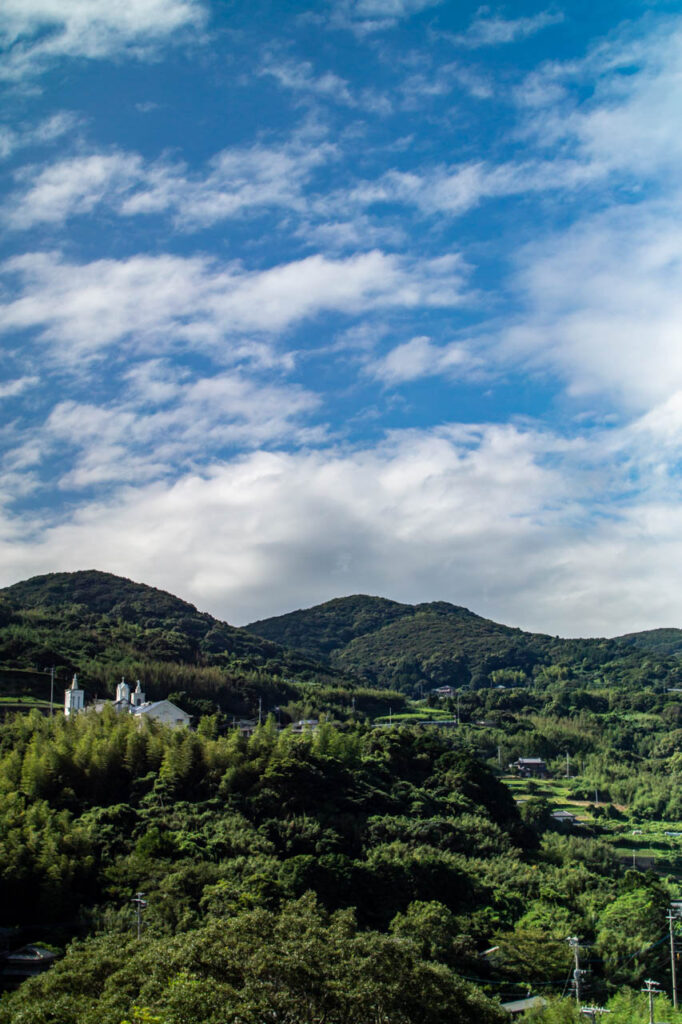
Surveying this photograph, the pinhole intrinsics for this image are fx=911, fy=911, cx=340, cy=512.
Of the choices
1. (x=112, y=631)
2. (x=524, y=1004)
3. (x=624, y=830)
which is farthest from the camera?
(x=112, y=631)

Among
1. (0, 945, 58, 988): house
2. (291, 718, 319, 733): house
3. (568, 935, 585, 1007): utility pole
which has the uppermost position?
(291, 718, 319, 733): house

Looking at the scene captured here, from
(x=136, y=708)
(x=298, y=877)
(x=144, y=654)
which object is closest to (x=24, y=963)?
(x=298, y=877)

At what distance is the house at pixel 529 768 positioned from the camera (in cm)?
9025

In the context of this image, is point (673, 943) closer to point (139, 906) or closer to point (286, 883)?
point (286, 883)

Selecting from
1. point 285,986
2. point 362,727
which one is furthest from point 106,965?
point 362,727

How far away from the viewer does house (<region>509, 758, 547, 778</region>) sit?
9025 cm

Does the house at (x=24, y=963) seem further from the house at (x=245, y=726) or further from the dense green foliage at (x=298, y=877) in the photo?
the house at (x=245, y=726)

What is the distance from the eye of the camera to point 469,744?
3661 inches

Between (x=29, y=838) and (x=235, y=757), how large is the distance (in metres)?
12.9

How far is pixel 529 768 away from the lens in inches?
3629

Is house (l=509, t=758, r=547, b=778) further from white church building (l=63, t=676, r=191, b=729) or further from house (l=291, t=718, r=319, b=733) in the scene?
white church building (l=63, t=676, r=191, b=729)

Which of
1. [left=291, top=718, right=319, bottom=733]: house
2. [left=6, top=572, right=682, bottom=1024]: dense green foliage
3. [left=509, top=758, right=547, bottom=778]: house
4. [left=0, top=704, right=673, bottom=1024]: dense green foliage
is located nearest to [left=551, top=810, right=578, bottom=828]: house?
[left=6, top=572, right=682, bottom=1024]: dense green foliage

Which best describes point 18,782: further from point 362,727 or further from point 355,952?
point 362,727

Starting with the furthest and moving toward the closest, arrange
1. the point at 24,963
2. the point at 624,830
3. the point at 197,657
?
the point at 197,657 < the point at 624,830 < the point at 24,963
